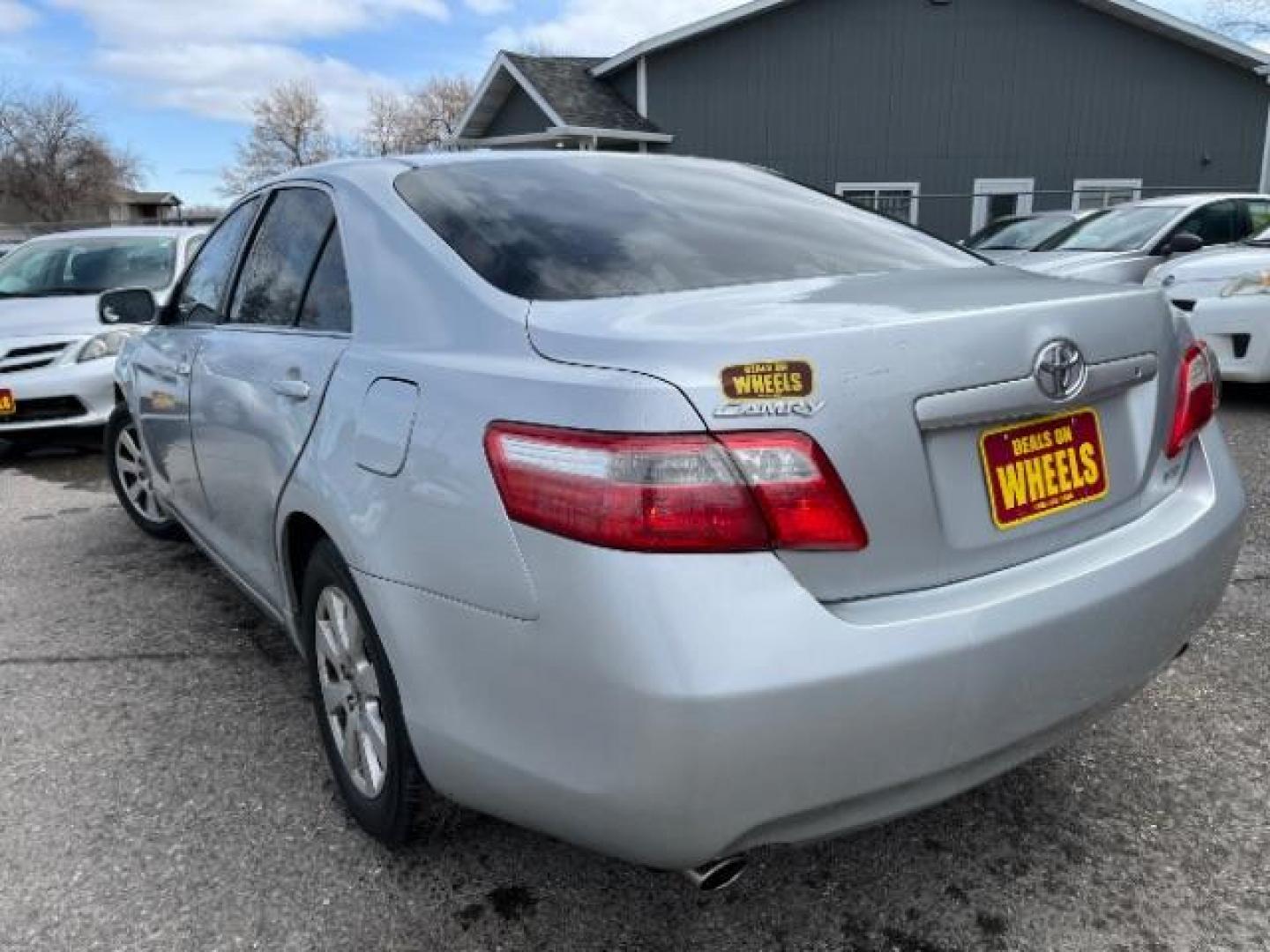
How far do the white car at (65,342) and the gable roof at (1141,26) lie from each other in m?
13.3

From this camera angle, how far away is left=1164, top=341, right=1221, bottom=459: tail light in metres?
2.19

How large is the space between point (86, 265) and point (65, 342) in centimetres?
157

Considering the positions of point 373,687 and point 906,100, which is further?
point 906,100

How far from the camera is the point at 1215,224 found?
354 inches

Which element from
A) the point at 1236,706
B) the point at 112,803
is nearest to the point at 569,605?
the point at 112,803

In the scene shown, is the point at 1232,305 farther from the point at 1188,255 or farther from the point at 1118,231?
the point at 1118,231

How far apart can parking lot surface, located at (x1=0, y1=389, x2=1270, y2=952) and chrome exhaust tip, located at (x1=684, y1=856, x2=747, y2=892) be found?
1.35 ft

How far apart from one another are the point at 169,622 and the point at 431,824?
207 cm

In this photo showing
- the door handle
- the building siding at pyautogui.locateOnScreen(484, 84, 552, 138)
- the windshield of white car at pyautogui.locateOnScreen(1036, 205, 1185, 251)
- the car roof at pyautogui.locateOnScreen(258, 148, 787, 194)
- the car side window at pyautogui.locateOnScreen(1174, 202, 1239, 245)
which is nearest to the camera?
the door handle

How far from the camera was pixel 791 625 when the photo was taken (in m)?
1.58

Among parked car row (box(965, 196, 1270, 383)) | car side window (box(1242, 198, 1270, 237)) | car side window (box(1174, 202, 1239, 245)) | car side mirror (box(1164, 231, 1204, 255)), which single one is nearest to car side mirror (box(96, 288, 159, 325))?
parked car row (box(965, 196, 1270, 383))

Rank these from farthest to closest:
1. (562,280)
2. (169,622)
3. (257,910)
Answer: (169,622) → (257,910) → (562,280)

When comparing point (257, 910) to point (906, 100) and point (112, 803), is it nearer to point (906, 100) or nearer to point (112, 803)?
point (112, 803)

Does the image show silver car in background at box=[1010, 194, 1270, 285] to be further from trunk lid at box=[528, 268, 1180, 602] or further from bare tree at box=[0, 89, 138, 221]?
bare tree at box=[0, 89, 138, 221]
